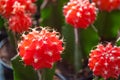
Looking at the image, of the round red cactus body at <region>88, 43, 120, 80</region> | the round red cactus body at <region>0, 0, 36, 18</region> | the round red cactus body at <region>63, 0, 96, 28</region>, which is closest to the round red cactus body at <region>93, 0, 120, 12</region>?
the round red cactus body at <region>63, 0, 96, 28</region>

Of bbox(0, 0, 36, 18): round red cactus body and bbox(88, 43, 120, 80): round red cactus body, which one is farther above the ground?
bbox(0, 0, 36, 18): round red cactus body

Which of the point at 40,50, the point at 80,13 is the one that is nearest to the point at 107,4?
the point at 80,13

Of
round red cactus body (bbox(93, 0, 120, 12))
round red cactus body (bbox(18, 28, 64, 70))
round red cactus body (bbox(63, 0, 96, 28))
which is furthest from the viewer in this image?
round red cactus body (bbox(93, 0, 120, 12))

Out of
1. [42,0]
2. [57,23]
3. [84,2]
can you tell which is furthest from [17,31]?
[42,0]

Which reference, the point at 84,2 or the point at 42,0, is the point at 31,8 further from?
the point at 42,0

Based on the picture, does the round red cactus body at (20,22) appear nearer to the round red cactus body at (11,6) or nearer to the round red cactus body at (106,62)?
the round red cactus body at (11,6)

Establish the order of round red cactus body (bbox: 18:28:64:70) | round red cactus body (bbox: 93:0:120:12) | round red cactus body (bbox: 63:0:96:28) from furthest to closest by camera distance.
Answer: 1. round red cactus body (bbox: 93:0:120:12)
2. round red cactus body (bbox: 63:0:96:28)
3. round red cactus body (bbox: 18:28:64:70)

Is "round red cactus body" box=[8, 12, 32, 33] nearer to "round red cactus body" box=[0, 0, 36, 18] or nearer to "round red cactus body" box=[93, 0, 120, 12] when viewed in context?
"round red cactus body" box=[0, 0, 36, 18]

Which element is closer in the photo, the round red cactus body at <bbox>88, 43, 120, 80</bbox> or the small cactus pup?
the round red cactus body at <bbox>88, 43, 120, 80</bbox>
